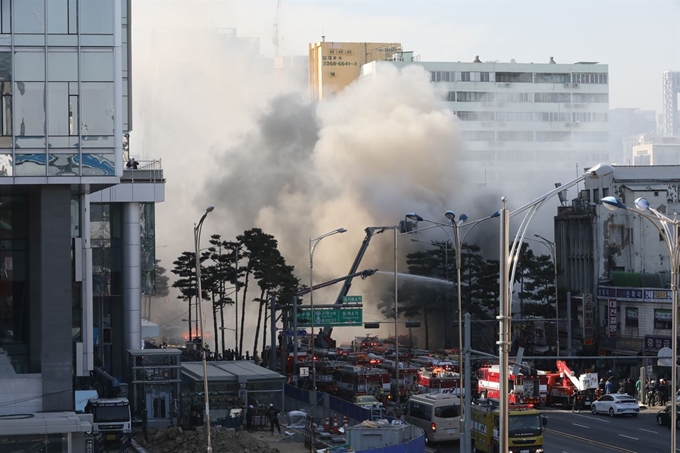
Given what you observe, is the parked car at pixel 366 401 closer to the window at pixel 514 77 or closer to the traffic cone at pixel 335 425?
the traffic cone at pixel 335 425

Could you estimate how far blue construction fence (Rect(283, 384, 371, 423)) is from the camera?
5131 centimetres

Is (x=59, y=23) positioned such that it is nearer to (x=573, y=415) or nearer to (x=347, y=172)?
(x=573, y=415)

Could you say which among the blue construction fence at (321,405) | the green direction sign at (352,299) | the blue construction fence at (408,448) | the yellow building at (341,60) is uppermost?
the yellow building at (341,60)

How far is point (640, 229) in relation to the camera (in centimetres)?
8744

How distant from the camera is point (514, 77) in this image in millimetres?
169375

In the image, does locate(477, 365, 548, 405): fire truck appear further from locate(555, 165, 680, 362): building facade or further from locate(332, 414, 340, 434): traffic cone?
locate(555, 165, 680, 362): building facade

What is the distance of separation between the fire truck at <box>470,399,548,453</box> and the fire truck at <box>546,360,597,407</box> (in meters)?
17.8

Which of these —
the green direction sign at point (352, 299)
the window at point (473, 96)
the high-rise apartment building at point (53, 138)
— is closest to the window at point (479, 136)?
the window at point (473, 96)

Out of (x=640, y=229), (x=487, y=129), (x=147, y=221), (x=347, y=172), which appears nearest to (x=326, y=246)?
(x=347, y=172)

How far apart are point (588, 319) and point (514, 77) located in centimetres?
8955

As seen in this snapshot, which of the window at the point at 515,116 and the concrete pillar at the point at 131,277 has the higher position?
the window at the point at 515,116

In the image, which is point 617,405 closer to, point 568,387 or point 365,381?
point 568,387

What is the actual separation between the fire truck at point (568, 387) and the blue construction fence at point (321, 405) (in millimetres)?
12242

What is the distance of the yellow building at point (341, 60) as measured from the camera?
178 metres
